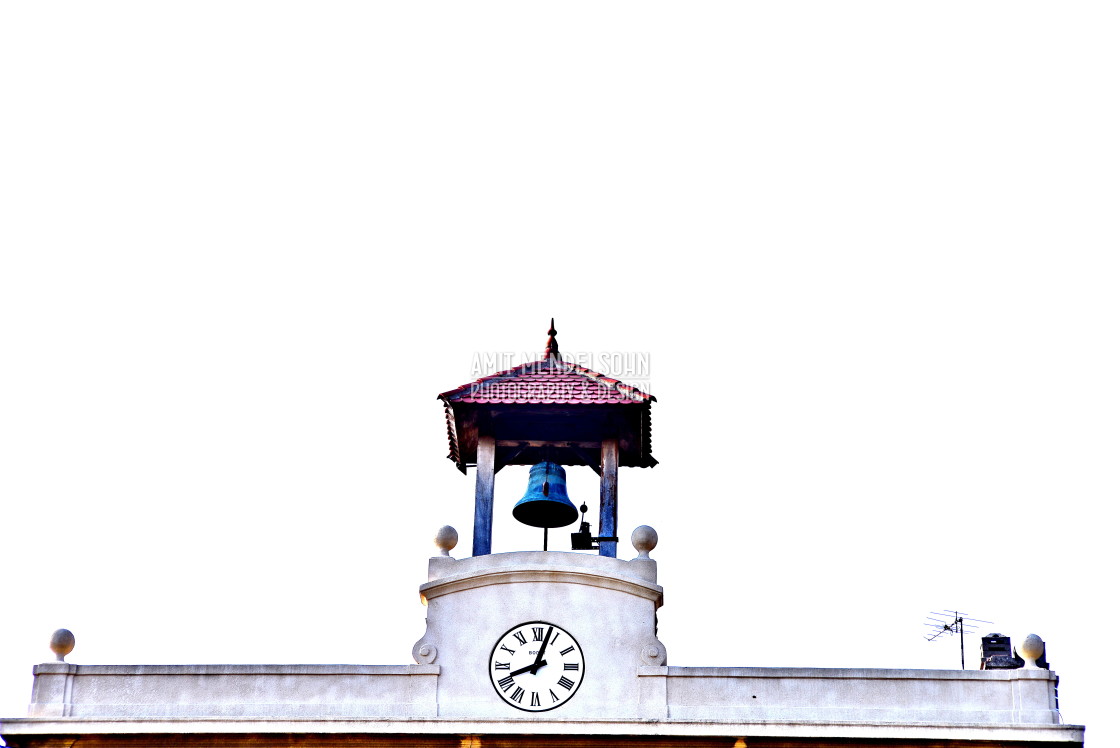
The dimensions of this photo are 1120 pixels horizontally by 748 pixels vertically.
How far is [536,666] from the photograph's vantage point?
22547 mm

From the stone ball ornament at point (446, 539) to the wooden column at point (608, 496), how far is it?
187 cm

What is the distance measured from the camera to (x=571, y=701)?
22281 millimetres

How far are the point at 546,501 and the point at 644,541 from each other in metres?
1.77

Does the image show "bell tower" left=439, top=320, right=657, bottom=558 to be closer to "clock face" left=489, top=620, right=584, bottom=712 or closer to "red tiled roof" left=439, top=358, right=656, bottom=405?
"red tiled roof" left=439, top=358, right=656, bottom=405

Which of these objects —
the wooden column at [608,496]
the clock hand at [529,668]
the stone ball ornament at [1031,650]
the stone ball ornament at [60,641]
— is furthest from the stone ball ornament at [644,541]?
the stone ball ornament at [60,641]

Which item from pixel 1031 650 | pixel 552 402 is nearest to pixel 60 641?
Answer: pixel 552 402

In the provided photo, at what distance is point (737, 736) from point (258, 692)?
17.5 ft

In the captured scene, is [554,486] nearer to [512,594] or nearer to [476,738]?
[512,594]

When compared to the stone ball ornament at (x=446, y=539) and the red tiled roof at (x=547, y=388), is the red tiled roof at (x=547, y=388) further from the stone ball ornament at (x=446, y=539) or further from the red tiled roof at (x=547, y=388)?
the stone ball ornament at (x=446, y=539)

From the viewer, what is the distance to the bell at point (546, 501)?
80.8 feet

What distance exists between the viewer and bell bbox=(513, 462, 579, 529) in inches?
970

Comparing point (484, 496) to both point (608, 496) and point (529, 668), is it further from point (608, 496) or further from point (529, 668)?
point (529, 668)

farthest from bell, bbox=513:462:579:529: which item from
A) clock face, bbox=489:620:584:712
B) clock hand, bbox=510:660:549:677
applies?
clock hand, bbox=510:660:549:677

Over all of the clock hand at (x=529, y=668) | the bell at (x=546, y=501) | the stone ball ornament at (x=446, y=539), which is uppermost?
the bell at (x=546, y=501)
